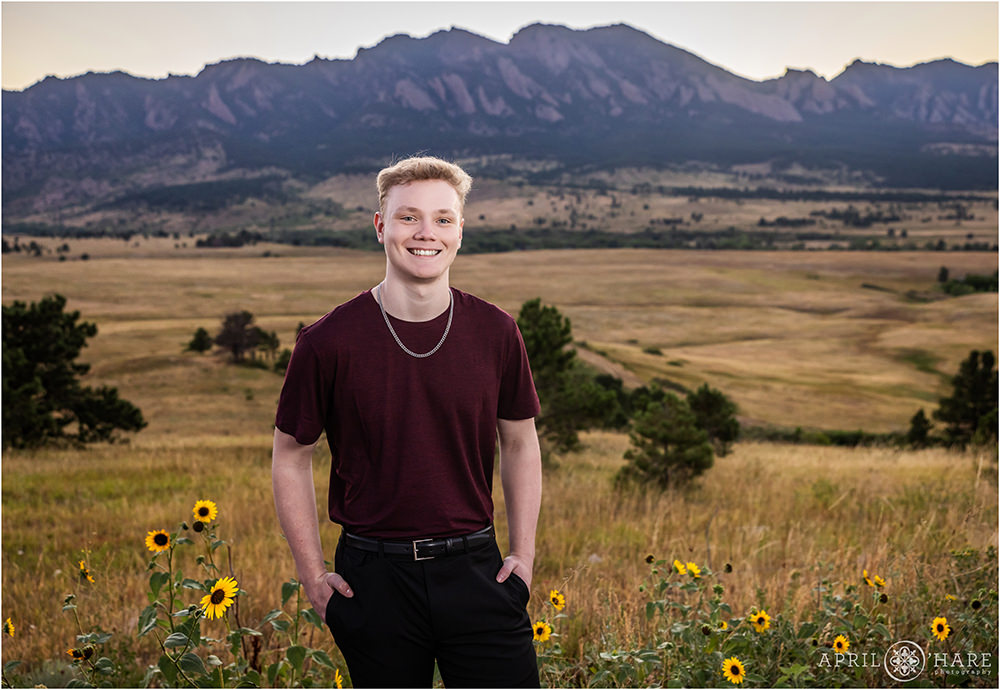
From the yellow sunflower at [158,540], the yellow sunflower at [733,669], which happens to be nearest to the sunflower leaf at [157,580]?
the yellow sunflower at [158,540]

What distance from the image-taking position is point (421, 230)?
8.70ft

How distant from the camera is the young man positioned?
103 inches

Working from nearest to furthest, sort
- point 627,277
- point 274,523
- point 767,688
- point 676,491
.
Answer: point 767,688
point 274,523
point 676,491
point 627,277

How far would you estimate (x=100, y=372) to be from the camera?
3978 cm

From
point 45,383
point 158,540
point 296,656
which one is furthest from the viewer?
point 45,383

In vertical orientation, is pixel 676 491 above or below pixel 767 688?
below

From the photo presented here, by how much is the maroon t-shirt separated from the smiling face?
0.60ft

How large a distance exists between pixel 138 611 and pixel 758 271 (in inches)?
4819

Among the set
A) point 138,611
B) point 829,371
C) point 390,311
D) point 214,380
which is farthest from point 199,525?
point 829,371

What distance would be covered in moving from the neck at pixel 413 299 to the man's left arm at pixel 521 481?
529 mm

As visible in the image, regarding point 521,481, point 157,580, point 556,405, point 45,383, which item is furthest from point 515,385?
point 45,383

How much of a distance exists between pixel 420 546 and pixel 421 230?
108 cm

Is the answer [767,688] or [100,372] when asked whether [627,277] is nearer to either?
[100,372]

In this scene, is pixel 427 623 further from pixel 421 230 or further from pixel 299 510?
pixel 421 230
